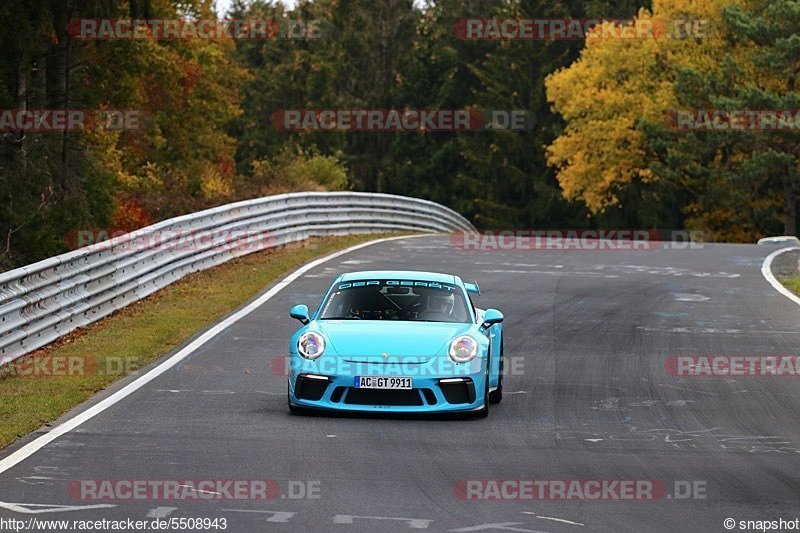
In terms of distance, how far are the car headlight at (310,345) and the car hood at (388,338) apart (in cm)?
8

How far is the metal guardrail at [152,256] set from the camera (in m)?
15.8

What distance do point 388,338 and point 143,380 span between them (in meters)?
3.05

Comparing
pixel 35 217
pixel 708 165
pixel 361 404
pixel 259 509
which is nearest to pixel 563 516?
pixel 259 509

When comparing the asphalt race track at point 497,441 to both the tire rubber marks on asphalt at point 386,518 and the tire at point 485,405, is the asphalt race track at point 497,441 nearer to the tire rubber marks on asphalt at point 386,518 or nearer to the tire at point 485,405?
the tire rubber marks on asphalt at point 386,518

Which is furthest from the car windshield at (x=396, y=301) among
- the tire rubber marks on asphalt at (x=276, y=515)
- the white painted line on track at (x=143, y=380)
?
the tire rubber marks on asphalt at (x=276, y=515)

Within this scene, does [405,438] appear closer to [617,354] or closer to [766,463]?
[766,463]

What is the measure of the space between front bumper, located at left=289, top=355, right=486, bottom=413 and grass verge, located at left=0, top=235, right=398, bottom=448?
86.7 inches

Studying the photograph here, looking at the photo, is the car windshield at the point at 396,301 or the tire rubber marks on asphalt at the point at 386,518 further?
the car windshield at the point at 396,301

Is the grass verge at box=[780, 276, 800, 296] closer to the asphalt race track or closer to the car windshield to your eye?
the asphalt race track

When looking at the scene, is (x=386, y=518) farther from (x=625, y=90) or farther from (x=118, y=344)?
(x=625, y=90)

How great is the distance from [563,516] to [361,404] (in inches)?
155

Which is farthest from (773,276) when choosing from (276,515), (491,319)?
(276,515)

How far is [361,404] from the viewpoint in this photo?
12.2m

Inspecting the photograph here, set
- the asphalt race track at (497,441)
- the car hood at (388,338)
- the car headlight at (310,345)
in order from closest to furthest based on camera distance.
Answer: the asphalt race track at (497,441) < the car hood at (388,338) < the car headlight at (310,345)
